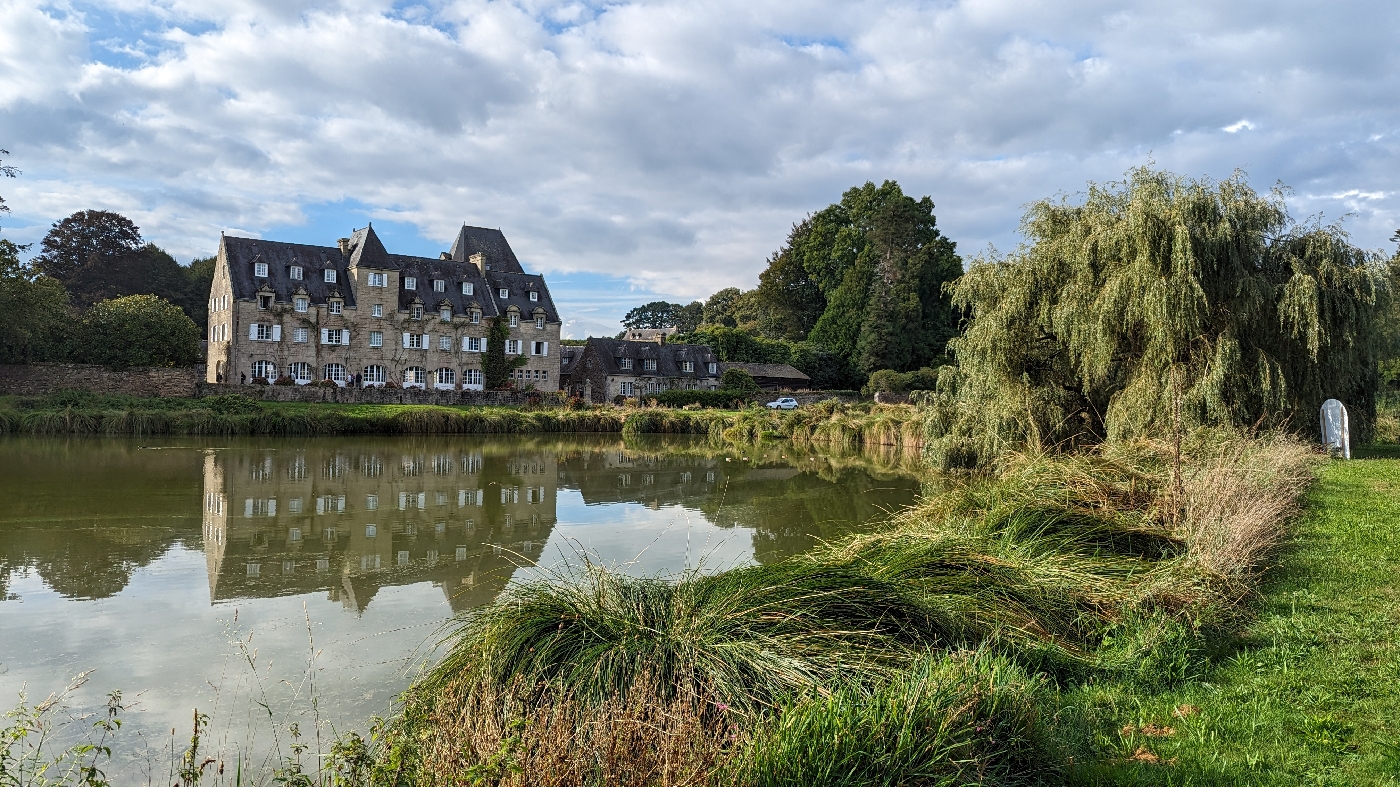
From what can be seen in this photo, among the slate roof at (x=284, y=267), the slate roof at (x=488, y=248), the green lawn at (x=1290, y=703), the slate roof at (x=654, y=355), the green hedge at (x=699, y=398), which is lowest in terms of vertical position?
the green lawn at (x=1290, y=703)

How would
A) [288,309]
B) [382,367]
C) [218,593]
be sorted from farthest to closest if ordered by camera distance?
1. [382,367]
2. [288,309]
3. [218,593]

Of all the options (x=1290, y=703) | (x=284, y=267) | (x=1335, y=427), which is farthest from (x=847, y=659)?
(x=284, y=267)

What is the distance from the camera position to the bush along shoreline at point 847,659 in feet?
11.3

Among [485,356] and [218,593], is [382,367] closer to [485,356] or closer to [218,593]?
[485,356]

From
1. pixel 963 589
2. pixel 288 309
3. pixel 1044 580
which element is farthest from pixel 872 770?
pixel 288 309

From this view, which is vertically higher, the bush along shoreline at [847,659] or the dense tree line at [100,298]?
the dense tree line at [100,298]

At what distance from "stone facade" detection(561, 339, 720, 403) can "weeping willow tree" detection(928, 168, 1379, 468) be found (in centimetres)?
3948

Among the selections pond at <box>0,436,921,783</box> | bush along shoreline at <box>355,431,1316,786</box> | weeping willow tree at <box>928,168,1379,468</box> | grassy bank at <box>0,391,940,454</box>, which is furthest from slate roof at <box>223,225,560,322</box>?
bush along shoreline at <box>355,431,1316,786</box>

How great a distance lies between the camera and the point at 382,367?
46.2 metres

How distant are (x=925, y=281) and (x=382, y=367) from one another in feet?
128

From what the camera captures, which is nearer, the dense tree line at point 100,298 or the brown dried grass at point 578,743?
the brown dried grass at point 578,743

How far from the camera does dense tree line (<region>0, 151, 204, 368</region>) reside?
113 ft

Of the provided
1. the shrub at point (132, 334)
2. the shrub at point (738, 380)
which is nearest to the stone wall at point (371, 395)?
the shrub at point (132, 334)

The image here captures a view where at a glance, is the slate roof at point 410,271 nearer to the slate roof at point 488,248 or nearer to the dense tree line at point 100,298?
the slate roof at point 488,248
